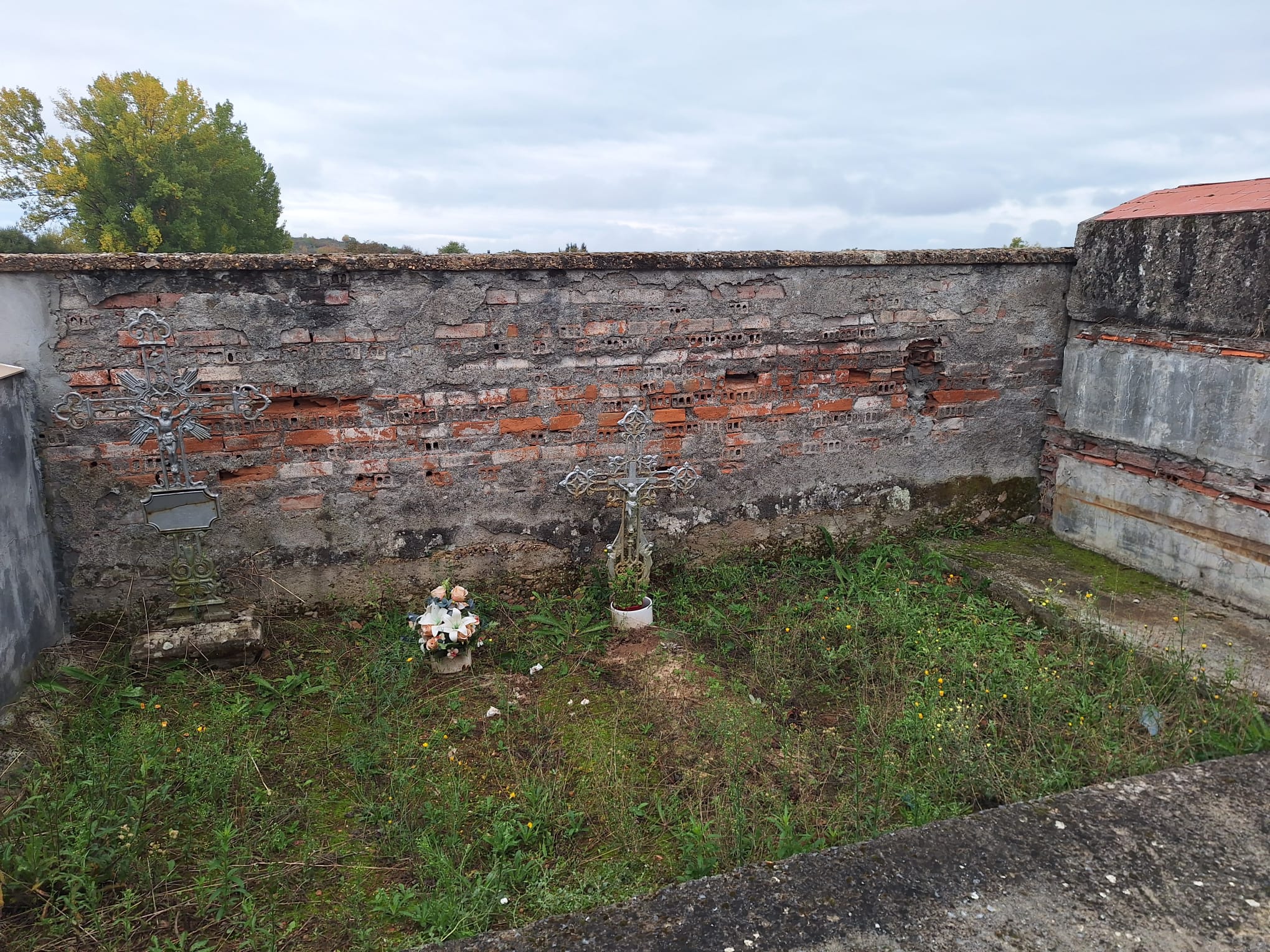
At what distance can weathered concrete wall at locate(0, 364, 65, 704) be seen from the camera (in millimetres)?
3537

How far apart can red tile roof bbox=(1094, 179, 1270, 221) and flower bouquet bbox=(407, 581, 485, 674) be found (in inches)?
181

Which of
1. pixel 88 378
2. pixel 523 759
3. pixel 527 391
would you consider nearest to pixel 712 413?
pixel 527 391

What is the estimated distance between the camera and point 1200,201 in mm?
4609

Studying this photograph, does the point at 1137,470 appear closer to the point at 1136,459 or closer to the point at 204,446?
the point at 1136,459

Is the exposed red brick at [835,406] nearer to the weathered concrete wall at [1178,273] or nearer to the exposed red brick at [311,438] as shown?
the weathered concrete wall at [1178,273]

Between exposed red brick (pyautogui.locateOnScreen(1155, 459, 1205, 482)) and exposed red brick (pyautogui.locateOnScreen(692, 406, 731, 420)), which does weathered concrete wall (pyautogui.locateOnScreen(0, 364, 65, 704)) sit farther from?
exposed red brick (pyautogui.locateOnScreen(1155, 459, 1205, 482))

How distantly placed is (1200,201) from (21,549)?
21.8ft

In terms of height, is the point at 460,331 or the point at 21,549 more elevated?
the point at 460,331

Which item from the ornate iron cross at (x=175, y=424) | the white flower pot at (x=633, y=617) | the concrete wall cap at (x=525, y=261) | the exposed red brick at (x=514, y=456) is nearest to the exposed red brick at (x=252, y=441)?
the ornate iron cross at (x=175, y=424)

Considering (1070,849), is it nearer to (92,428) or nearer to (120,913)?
(120,913)

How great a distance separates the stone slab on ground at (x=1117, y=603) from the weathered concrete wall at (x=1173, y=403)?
0.55 feet

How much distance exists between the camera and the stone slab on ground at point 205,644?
12.7 feet

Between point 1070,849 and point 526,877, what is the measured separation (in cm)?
167

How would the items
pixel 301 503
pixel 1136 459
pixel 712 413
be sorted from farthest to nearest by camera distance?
pixel 712 413 → pixel 1136 459 → pixel 301 503
